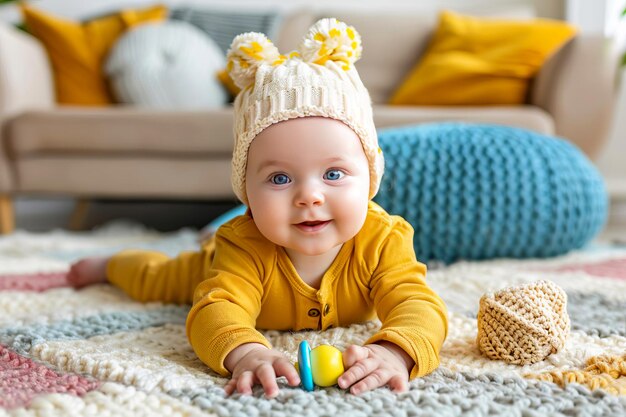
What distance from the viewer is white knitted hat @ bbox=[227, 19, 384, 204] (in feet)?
2.62

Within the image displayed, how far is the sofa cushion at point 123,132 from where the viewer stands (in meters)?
2.08

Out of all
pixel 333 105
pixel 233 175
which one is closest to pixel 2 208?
pixel 233 175

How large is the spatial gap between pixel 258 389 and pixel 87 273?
65 centimetres

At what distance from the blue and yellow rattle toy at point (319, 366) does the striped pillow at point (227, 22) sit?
211 centimetres

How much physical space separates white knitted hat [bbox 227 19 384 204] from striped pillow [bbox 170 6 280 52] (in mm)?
1831

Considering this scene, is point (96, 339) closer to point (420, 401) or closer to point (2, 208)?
point (420, 401)

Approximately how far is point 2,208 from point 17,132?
25cm

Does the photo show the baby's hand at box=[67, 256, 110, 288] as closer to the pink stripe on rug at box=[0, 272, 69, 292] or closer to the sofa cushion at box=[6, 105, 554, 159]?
the pink stripe on rug at box=[0, 272, 69, 292]

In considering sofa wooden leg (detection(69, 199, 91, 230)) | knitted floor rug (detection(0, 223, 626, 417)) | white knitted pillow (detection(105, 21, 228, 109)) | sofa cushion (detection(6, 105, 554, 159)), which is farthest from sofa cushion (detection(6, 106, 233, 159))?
knitted floor rug (detection(0, 223, 626, 417))

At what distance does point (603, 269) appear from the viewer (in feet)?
4.36

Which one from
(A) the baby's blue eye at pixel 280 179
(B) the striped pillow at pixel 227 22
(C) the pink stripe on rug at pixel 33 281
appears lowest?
(C) the pink stripe on rug at pixel 33 281

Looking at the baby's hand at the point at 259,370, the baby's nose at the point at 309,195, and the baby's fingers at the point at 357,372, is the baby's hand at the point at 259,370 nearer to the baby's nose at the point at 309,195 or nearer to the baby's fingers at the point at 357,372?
the baby's fingers at the point at 357,372

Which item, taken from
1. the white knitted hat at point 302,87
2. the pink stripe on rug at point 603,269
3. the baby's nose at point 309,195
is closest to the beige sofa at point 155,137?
the pink stripe on rug at point 603,269

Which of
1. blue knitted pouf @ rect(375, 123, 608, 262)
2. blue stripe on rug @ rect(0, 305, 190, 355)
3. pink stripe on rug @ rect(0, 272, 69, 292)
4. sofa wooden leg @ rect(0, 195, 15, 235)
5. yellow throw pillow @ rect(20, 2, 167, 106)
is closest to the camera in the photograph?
blue stripe on rug @ rect(0, 305, 190, 355)
